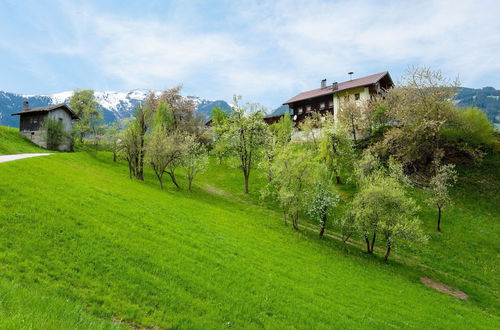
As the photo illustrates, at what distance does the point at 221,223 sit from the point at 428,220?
29.8 m

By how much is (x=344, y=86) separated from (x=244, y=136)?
50.9 m

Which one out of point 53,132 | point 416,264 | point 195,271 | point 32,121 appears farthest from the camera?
point 32,121

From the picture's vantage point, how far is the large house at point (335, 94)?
81.4 meters

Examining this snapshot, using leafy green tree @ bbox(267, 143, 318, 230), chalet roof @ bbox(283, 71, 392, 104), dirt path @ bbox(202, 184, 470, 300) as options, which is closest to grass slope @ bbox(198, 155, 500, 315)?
dirt path @ bbox(202, 184, 470, 300)

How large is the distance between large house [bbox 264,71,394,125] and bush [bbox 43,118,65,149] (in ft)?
181

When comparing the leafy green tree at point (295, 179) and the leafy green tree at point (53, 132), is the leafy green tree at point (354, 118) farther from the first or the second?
the leafy green tree at point (53, 132)

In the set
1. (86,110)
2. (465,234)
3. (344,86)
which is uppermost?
(344,86)

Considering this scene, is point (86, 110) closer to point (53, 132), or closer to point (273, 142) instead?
point (53, 132)

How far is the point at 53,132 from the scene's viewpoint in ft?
231

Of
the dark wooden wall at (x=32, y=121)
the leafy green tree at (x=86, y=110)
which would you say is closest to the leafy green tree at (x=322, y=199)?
the leafy green tree at (x=86, y=110)

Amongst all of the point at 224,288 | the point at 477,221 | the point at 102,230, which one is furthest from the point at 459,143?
the point at 102,230

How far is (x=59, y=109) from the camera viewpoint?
3046 inches

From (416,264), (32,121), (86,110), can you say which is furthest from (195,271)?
(86,110)

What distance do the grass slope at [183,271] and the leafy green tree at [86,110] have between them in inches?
2354
